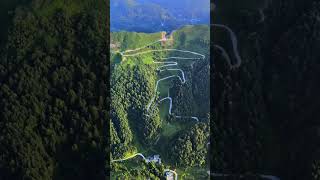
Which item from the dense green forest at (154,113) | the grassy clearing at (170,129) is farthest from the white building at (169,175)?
the grassy clearing at (170,129)

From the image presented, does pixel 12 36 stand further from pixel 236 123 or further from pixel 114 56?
pixel 236 123

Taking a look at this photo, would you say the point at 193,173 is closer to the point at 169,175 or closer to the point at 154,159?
the point at 169,175

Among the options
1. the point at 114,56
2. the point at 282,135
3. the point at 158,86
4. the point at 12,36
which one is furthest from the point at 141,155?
the point at 12,36

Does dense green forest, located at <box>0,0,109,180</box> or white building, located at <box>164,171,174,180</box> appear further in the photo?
white building, located at <box>164,171,174,180</box>

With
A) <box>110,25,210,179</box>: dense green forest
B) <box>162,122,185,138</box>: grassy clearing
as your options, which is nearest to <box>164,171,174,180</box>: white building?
<box>110,25,210,179</box>: dense green forest

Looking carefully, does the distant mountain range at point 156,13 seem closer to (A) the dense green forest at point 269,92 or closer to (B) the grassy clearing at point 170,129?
(A) the dense green forest at point 269,92

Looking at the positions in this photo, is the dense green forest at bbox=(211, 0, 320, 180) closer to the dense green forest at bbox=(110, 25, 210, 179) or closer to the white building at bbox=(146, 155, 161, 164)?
the dense green forest at bbox=(110, 25, 210, 179)
